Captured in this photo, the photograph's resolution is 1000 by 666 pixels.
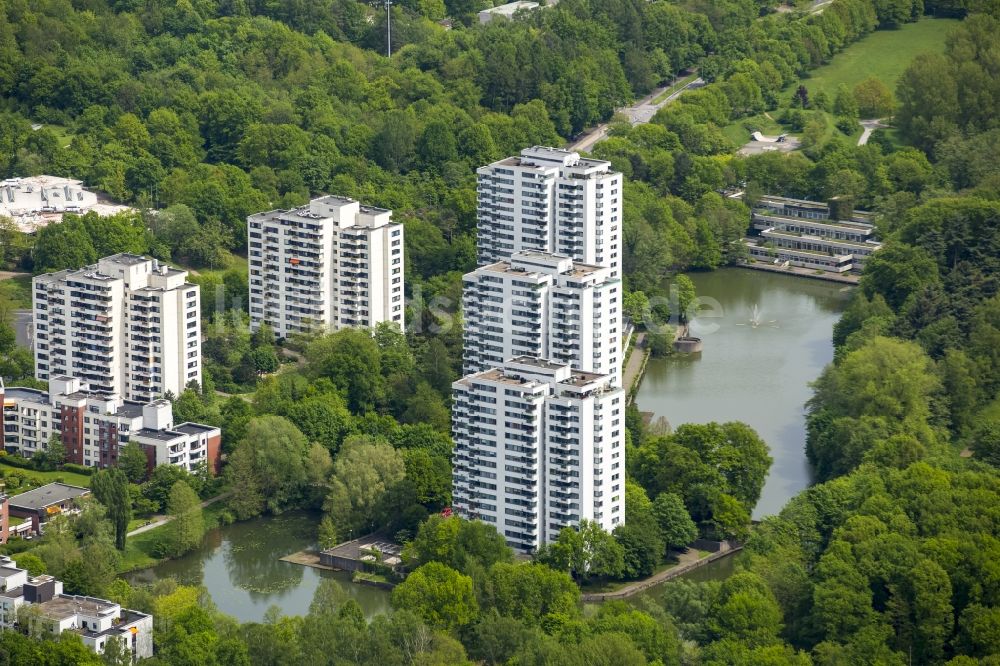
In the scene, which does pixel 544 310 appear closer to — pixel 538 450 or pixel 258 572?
pixel 538 450

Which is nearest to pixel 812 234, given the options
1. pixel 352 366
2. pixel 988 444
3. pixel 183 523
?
pixel 352 366

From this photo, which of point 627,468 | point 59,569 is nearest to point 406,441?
point 627,468

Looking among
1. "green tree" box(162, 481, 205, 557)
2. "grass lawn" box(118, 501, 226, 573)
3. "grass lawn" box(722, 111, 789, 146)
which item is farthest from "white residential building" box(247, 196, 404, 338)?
"grass lawn" box(722, 111, 789, 146)

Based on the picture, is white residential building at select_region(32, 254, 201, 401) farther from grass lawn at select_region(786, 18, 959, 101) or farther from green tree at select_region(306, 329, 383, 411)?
grass lawn at select_region(786, 18, 959, 101)

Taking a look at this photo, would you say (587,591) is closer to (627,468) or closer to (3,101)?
(627,468)

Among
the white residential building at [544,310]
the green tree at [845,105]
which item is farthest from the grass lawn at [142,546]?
the green tree at [845,105]

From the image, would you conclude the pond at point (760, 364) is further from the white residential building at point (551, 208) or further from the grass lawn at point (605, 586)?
the grass lawn at point (605, 586)

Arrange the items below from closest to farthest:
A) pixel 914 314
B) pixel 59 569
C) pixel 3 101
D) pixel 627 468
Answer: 1. pixel 59 569
2. pixel 627 468
3. pixel 914 314
4. pixel 3 101
